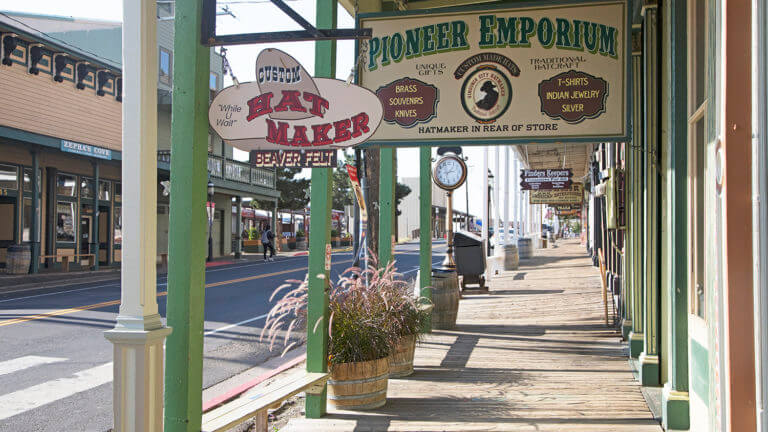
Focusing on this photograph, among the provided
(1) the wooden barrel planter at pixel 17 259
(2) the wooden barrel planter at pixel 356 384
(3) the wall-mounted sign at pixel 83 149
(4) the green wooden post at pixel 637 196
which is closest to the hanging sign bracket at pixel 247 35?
(2) the wooden barrel planter at pixel 356 384

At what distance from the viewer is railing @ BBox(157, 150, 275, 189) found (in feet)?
103

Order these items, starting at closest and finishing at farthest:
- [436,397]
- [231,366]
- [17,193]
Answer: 1. [436,397]
2. [231,366]
3. [17,193]

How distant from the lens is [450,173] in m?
14.2

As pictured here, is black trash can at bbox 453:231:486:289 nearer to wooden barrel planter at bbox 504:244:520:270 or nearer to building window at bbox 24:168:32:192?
wooden barrel planter at bbox 504:244:520:270

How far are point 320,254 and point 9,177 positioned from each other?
20228 mm

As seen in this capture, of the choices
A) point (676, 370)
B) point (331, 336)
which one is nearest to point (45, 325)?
point (331, 336)

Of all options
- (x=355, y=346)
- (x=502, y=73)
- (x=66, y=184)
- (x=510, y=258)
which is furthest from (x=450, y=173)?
(x=66, y=184)

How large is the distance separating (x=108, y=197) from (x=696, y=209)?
26.3 meters

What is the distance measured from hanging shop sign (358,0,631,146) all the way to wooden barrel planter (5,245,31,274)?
17702 mm

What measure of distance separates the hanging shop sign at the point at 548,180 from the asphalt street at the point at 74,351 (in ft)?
43.3

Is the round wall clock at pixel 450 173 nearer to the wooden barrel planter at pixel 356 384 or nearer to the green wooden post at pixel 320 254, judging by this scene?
the green wooden post at pixel 320 254

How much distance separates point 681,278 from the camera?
5.08 m

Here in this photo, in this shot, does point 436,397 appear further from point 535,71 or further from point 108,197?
point 108,197

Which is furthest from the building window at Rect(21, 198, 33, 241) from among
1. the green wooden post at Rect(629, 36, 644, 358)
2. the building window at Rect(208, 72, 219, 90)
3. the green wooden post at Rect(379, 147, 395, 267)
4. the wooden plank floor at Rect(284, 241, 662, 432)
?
the green wooden post at Rect(629, 36, 644, 358)
